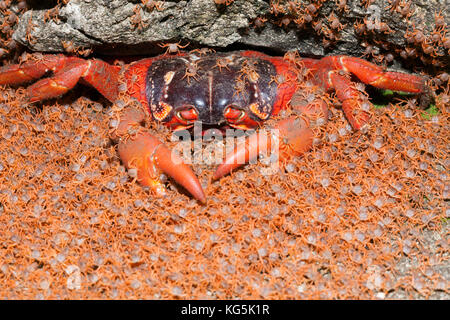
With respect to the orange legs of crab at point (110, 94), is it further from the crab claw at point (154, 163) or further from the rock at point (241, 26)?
the rock at point (241, 26)

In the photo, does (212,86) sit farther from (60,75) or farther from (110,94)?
(60,75)

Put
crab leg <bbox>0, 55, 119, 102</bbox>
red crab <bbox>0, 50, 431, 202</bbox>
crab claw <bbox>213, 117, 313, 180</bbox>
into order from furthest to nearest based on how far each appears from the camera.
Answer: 1. crab leg <bbox>0, 55, 119, 102</bbox>
2. red crab <bbox>0, 50, 431, 202</bbox>
3. crab claw <bbox>213, 117, 313, 180</bbox>

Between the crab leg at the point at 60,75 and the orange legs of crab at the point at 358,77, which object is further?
the crab leg at the point at 60,75

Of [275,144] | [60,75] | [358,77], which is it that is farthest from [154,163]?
[358,77]

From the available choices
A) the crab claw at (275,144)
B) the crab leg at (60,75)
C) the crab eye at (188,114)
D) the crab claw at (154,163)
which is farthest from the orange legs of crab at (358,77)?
the crab leg at (60,75)

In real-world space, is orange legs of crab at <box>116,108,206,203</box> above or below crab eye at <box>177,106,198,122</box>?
below

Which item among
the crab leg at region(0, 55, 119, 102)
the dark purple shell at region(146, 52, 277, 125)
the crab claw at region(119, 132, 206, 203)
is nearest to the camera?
the crab claw at region(119, 132, 206, 203)

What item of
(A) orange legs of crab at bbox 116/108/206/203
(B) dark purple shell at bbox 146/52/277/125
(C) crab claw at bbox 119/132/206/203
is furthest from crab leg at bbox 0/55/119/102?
(C) crab claw at bbox 119/132/206/203

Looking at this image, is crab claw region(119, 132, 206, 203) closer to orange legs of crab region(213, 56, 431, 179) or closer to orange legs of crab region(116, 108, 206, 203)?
orange legs of crab region(116, 108, 206, 203)
